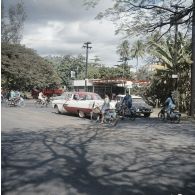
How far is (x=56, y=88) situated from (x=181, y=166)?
60.9 meters

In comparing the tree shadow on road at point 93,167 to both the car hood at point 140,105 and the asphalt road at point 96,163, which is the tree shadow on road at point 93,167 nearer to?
the asphalt road at point 96,163

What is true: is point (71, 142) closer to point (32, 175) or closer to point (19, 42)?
point (32, 175)

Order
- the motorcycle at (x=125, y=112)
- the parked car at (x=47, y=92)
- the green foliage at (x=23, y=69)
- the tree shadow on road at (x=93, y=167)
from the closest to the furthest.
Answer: the tree shadow on road at (x=93, y=167) → the motorcycle at (x=125, y=112) → the green foliage at (x=23, y=69) → the parked car at (x=47, y=92)

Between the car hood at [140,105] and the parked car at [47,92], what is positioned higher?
the parked car at [47,92]

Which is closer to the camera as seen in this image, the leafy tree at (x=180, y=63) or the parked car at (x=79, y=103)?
the parked car at (x=79, y=103)

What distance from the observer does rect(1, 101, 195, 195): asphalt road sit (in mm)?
7895

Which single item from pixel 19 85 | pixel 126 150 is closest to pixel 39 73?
pixel 19 85

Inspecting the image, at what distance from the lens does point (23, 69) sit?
202ft

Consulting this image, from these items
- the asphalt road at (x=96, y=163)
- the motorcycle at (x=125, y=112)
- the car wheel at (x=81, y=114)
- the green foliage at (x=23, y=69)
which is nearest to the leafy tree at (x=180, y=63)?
the motorcycle at (x=125, y=112)

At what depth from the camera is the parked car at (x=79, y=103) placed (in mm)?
25397

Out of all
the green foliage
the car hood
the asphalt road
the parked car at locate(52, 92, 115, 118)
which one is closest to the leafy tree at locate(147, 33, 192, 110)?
the car hood

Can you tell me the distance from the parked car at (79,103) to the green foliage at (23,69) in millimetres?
32069

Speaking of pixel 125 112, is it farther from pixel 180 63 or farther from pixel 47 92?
pixel 47 92

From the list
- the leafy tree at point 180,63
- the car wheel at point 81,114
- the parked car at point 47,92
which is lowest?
the car wheel at point 81,114
